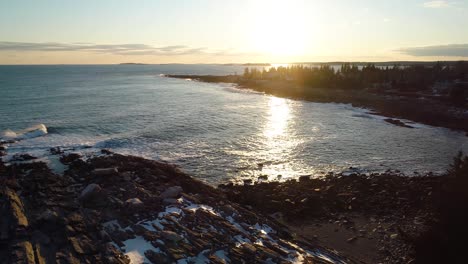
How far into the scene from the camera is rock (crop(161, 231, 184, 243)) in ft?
40.5

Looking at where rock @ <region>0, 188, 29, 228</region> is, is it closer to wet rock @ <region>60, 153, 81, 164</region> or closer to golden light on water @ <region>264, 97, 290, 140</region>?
wet rock @ <region>60, 153, 81, 164</region>

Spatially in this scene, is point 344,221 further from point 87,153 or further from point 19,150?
point 19,150

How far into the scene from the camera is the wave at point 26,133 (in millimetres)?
32688

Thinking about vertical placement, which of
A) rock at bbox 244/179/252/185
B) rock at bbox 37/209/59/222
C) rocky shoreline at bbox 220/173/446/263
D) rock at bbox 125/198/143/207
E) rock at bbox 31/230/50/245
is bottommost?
rocky shoreline at bbox 220/173/446/263

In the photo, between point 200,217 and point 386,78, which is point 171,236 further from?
point 386,78

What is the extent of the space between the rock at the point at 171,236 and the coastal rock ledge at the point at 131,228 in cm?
3

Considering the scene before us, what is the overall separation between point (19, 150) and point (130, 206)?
61.9 feet

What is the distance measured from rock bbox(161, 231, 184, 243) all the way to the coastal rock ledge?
0.03m

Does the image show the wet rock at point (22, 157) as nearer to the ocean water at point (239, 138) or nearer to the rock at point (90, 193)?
the ocean water at point (239, 138)

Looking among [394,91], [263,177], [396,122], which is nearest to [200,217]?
[263,177]

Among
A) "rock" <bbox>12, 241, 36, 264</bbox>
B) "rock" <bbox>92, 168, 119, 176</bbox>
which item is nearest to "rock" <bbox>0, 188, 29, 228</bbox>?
"rock" <bbox>12, 241, 36, 264</bbox>

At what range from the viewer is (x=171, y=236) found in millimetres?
12461

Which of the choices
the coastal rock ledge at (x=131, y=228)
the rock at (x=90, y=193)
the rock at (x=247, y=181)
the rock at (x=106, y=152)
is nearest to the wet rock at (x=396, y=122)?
the rock at (x=247, y=181)

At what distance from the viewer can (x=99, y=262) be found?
10.8 m
